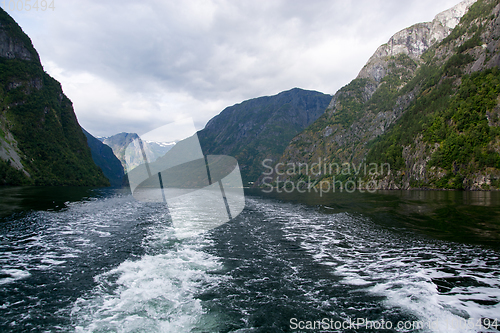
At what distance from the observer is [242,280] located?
30.0ft

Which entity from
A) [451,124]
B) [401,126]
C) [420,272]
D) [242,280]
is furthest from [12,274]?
[401,126]

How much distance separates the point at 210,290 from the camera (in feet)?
27.8

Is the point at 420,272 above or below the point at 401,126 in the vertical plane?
below

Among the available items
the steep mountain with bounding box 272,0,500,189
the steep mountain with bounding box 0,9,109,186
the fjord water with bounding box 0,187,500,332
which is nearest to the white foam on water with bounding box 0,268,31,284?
the fjord water with bounding box 0,187,500,332

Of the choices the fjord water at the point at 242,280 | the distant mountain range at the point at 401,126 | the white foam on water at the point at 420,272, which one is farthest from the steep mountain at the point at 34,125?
the white foam on water at the point at 420,272

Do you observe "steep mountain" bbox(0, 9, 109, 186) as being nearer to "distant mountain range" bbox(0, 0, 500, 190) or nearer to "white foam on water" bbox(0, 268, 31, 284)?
"distant mountain range" bbox(0, 0, 500, 190)

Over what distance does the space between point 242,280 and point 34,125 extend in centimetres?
16701

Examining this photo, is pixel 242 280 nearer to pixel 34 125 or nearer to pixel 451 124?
pixel 451 124

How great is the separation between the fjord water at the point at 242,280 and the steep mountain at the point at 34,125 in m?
106

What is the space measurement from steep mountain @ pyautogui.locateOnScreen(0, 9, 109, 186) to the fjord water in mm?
106098

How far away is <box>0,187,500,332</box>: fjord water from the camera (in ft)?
21.2

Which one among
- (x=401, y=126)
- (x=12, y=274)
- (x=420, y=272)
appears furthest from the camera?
(x=401, y=126)

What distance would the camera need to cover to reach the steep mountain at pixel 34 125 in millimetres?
105663

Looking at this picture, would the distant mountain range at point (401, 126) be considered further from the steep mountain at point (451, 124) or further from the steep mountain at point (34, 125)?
the steep mountain at point (34, 125)
